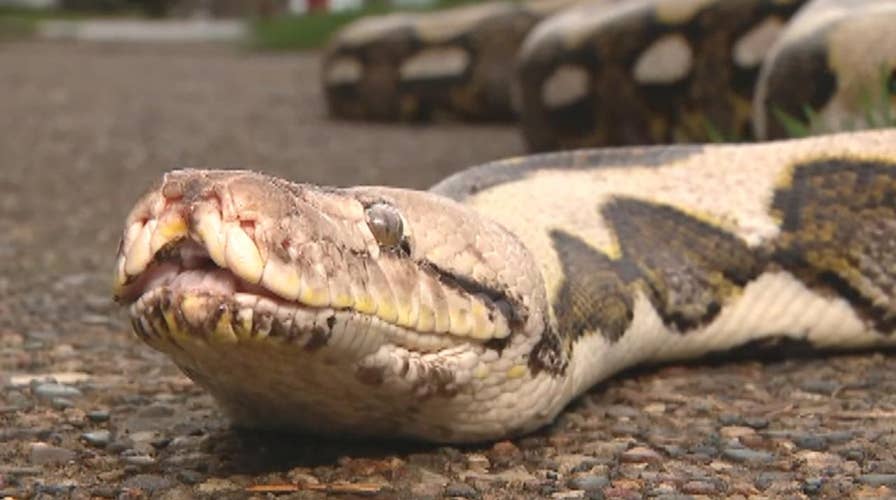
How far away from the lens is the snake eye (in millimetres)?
2916

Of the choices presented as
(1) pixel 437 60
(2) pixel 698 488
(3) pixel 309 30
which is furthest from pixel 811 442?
(3) pixel 309 30

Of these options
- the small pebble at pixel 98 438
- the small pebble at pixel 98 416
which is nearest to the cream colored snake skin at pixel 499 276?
the small pebble at pixel 98 438

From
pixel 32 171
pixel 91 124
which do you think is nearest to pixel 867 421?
pixel 32 171

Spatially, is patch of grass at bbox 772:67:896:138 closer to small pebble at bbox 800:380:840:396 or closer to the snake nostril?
small pebble at bbox 800:380:840:396

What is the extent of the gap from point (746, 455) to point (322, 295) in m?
1.01

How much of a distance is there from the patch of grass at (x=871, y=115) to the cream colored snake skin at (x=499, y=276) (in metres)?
0.99

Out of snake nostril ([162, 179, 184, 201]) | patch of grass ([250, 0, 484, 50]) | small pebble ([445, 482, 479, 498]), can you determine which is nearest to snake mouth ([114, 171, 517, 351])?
snake nostril ([162, 179, 184, 201])

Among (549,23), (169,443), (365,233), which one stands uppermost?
(549,23)

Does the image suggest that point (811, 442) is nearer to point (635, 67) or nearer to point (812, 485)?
point (812, 485)

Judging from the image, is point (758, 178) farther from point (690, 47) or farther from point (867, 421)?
point (690, 47)

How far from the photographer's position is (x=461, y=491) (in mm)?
3012

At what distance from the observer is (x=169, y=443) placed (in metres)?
3.34

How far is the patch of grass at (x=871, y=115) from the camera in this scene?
17.2 ft

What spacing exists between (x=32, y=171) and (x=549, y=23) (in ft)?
9.53
